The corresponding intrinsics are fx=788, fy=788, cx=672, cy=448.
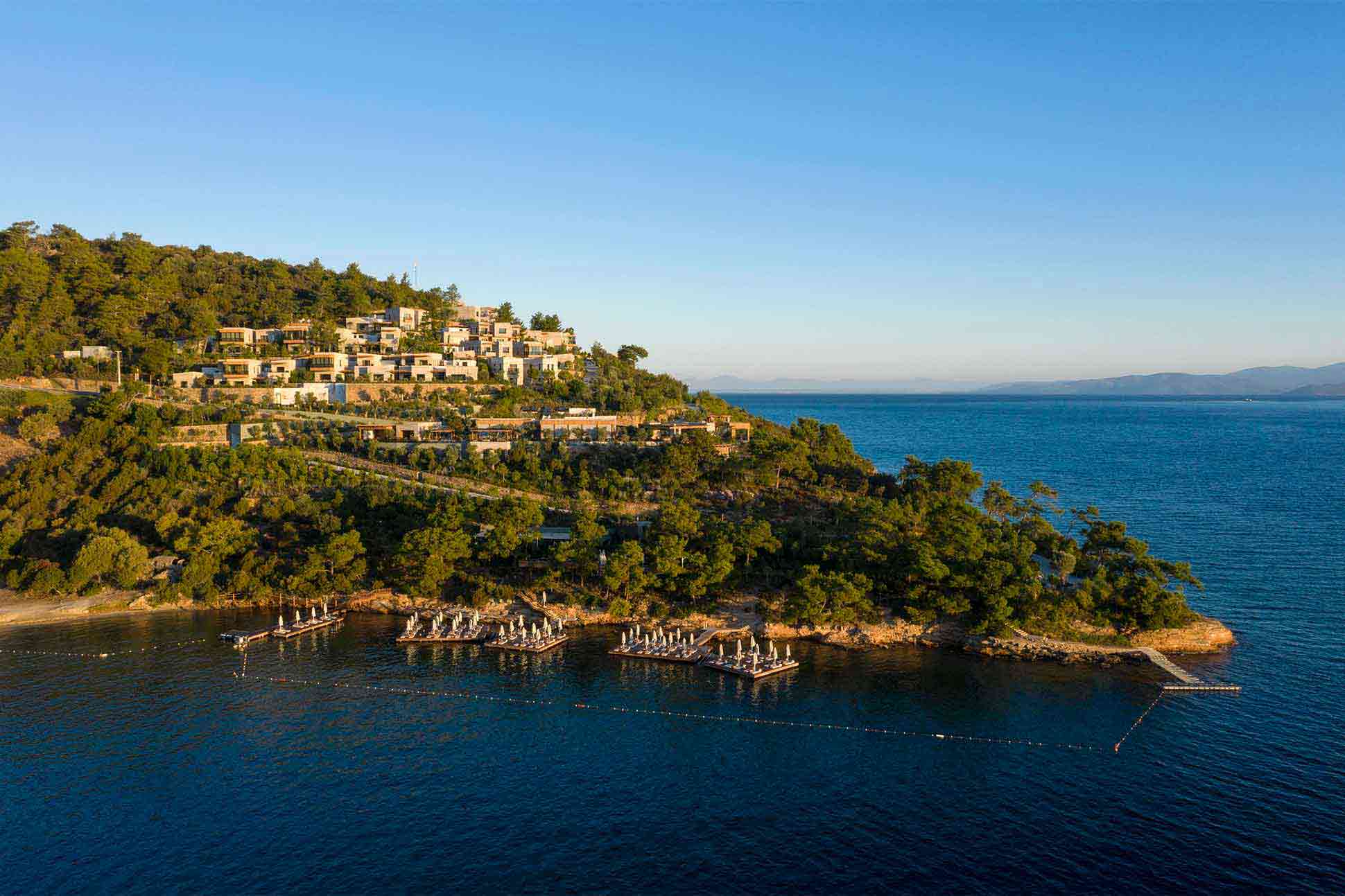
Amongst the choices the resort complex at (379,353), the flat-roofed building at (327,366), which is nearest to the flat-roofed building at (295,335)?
the resort complex at (379,353)

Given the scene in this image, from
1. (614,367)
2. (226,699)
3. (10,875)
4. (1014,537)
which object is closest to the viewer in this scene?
(10,875)

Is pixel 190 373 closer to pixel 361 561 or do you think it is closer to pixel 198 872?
pixel 361 561

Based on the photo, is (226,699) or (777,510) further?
(777,510)

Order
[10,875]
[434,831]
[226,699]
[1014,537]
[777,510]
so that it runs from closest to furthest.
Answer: [10,875]
[434,831]
[226,699]
[1014,537]
[777,510]

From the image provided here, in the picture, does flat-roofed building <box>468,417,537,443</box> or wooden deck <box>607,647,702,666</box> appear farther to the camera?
flat-roofed building <box>468,417,537,443</box>

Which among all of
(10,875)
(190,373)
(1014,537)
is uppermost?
(190,373)

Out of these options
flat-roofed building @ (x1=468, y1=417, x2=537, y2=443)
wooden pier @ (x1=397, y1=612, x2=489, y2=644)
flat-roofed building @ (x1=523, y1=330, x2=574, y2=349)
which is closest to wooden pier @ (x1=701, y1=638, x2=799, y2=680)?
wooden pier @ (x1=397, y1=612, x2=489, y2=644)

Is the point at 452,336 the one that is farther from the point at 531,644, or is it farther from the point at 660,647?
the point at 660,647

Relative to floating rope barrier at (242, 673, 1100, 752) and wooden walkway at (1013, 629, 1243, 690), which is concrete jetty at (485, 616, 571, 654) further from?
wooden walkway at (1013, 629, 1243, 690)

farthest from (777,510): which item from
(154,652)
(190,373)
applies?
(190,373)
